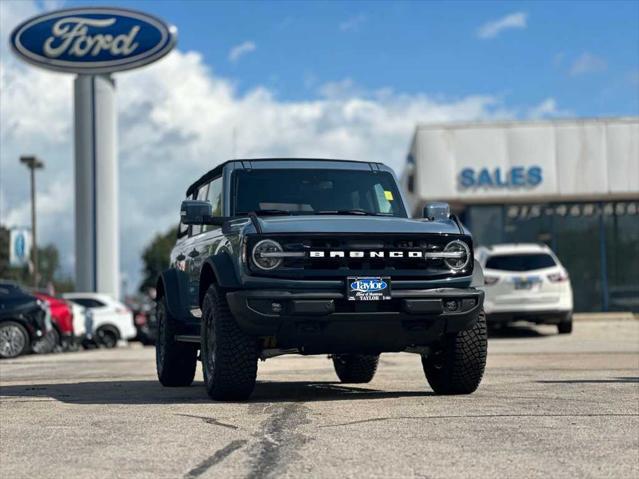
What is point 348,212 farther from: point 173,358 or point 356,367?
point 173,358

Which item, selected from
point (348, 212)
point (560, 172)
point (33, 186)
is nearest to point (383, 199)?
point (348, 212)

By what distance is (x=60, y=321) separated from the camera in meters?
23.9

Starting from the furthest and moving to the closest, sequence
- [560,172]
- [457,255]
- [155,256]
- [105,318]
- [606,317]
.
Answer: [155,256] → [560,172] → [606,317] → [105,318] → [457,255]

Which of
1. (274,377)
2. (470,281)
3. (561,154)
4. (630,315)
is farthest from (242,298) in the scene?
(561,154)

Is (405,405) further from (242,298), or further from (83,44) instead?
(83,44)

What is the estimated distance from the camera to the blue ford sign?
114 ft

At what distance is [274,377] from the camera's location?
502 inches

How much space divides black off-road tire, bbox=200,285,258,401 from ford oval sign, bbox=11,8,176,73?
31.2 meters

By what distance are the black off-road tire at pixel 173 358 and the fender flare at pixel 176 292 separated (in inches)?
3.9

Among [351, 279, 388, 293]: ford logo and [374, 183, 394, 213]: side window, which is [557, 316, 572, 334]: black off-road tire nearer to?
[374, 183, 394, 213]: side window

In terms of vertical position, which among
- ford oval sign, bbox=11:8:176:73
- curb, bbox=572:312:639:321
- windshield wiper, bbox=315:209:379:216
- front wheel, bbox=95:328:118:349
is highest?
ford oval sign, bbox=11:8:176:73

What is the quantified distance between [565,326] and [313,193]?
1499 cm

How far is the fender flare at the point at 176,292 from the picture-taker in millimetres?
11000

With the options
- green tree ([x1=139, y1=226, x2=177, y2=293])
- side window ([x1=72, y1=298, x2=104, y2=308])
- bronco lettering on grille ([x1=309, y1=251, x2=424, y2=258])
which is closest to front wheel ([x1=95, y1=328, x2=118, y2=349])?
side window ([x1=72, y1=298, x2=104, y2=308])
